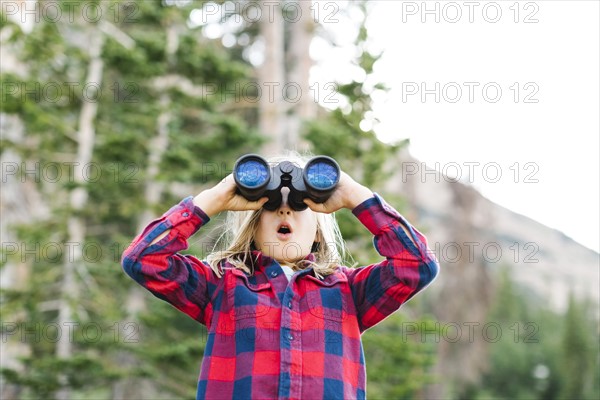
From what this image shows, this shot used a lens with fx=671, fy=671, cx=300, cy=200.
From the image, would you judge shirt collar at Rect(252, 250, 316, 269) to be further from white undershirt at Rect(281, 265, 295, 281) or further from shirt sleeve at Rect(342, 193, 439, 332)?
shirt sleeve at Rect(342, 193, 439, 332)

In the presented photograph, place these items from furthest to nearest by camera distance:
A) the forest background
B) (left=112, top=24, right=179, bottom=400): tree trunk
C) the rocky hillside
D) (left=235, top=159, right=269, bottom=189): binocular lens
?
the rocky hillside → (left=112, top=24, right=179, bottom=400): tree trunk → the forest background → (left=235, top=159, right=269, bottom=189): binocular lens

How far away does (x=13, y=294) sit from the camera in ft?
21.8

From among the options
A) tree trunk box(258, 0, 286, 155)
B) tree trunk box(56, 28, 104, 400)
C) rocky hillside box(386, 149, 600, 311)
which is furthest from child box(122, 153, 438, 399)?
rocky hillside box(386, 149, 600, 311)

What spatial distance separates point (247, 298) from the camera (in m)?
1.98

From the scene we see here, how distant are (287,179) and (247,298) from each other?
1.24ft

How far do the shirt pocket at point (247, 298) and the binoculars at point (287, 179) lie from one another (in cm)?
26

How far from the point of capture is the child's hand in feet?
6.67

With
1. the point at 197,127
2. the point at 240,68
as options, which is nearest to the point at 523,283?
the point at 197,127

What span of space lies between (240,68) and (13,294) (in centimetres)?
329

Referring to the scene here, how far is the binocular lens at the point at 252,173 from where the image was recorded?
6.46 ft

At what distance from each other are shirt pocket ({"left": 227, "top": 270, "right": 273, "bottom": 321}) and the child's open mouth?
0.16 metres

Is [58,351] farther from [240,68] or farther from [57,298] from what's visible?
[240,68]

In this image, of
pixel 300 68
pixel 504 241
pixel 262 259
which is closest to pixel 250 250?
pixel 262 259

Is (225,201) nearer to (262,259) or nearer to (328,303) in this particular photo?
(262,259)
